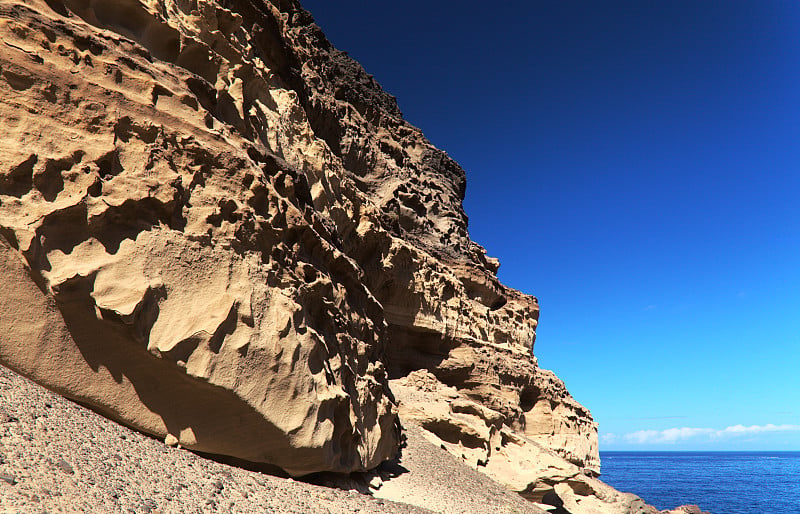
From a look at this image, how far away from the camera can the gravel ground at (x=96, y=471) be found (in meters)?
4.82

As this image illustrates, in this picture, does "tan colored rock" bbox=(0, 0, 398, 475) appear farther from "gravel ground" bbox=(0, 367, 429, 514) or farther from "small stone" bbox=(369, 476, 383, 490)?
"small stone" bbox=(369, 476, 383, 490)

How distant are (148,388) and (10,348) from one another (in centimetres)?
182

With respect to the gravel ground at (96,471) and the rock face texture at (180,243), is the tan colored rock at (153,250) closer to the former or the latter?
the rock face texture at (180,243)

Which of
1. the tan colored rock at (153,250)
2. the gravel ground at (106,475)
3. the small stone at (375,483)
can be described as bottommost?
the small stone at (375,483)

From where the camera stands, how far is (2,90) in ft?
22.5

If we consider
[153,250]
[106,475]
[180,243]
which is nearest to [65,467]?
[106,475]

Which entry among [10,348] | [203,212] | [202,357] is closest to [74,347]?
[10,348]

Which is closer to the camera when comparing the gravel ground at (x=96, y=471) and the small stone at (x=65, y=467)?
the gravel ground at (x=96, y=471)

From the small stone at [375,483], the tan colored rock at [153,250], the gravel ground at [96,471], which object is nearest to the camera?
the gravel ground at [96,471]

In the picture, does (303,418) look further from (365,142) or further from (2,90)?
(365,142)

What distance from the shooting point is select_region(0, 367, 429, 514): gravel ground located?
4820 mm

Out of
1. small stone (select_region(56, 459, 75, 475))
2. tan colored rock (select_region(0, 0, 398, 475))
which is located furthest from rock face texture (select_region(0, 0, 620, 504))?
small stone (select_region(56, 459, 75, 475))

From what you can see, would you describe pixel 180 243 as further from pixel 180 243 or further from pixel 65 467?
pixel 65 467

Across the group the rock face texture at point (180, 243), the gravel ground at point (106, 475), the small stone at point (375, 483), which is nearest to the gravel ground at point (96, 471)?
the gravel ground at point (106, 475)
